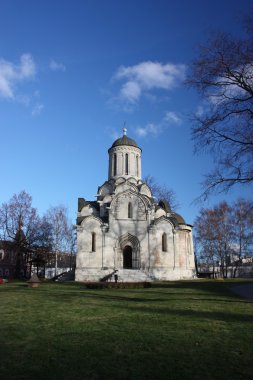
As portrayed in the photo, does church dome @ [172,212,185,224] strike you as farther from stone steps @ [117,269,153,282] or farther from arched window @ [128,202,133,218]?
stone steps @ [117,269,153,282]

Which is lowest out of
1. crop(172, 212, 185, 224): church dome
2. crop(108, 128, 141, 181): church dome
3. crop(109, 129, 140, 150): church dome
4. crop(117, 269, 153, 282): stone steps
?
crop(117, 269, 153, 282): stone steps

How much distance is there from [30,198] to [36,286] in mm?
20444

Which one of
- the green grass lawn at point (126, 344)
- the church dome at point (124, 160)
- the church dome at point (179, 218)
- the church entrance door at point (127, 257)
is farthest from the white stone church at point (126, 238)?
the green grass lawn at point (126, 344)

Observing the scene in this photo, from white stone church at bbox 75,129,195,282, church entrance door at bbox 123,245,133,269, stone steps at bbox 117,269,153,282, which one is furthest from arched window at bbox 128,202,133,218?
stone steps at bbox 117,269,153,282

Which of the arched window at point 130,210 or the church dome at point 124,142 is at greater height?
the church dome at point 124,142

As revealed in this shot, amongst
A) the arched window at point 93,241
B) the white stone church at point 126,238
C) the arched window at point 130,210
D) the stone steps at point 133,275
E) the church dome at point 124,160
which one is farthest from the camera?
the church dome at point 124,160

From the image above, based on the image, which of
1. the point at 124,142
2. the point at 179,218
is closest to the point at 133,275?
the point at 179,218

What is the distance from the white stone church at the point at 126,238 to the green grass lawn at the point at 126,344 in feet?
76.6

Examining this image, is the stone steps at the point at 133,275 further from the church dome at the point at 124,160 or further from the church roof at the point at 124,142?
the church roof at the point at 124,142

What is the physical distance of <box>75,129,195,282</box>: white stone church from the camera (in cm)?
3509

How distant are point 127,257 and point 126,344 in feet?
98.9

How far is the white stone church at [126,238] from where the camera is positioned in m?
35.1

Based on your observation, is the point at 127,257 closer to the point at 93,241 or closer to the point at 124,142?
the point at 93,241

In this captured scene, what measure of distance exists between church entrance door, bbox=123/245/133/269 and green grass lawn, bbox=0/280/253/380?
82.1ft
